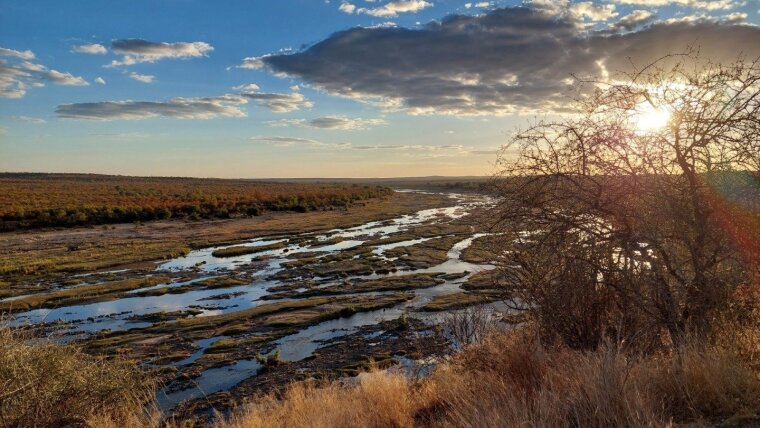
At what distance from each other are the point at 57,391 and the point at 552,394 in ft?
26.0

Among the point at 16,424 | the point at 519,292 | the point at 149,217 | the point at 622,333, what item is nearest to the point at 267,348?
the point at 16,424

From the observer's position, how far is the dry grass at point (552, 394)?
475cm

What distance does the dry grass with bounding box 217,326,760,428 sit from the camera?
4746 millimetres

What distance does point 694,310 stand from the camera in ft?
25.1

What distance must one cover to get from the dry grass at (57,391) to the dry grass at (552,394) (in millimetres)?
2939

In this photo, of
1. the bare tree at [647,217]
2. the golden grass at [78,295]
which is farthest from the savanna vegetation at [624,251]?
the golden grass at [78,295]

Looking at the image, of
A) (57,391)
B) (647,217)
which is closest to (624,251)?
(647,217)

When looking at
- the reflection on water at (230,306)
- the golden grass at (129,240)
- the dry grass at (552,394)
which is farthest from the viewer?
the golden grass at (129,240)

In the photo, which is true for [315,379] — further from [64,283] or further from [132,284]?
[64,283]

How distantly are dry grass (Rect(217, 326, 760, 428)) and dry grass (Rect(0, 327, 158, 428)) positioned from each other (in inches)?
116

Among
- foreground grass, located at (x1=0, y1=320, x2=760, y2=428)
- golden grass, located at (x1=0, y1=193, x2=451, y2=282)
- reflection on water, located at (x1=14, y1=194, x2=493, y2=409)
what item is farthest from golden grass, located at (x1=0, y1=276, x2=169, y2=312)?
foreground grass, located at (x1=0, y1=320, x2=760, y2=428)

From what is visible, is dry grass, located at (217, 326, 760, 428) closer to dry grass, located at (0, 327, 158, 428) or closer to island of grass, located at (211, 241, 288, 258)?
dry grass, located at (0, 327, 158, 428)

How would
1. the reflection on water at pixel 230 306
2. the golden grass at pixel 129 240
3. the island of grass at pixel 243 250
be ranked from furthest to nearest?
1. the island of grass at pixel 243 250
2. the golden grass at pixel 129 240
3. the reflection on water at pixel 230 306

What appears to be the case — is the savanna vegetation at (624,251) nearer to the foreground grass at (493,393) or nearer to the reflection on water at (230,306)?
the foreground grass at (493,393)
